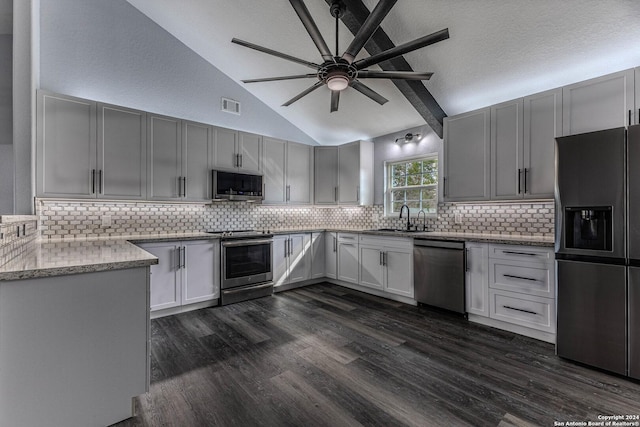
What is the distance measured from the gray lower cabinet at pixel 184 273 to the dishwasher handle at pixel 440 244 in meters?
2.58

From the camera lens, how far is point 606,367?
2160 mm

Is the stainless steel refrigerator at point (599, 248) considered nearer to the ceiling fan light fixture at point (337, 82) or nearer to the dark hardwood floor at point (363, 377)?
the dark hardwood floor at point (363, 377)

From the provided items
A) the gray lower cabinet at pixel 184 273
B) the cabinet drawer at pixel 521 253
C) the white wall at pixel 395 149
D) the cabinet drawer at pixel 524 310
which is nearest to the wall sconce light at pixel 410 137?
the white wall at pixel 395 149

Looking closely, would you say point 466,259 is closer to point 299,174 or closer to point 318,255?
point 318,255

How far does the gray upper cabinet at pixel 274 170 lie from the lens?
15.0 ft

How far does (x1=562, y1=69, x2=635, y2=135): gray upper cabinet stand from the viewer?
2477 mm

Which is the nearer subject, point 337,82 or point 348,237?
point 337,82

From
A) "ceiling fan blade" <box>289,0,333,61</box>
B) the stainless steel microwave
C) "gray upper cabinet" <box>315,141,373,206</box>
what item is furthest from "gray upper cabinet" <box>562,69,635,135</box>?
the stainless steel microwave

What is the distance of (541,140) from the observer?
2963mm

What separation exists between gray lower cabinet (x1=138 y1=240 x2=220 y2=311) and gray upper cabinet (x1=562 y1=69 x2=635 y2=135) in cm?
410

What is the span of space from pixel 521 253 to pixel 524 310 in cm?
55

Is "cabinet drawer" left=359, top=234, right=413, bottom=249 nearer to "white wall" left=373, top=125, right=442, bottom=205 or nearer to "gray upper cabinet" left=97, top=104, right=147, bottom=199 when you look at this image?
"white wall" left=373, top=125, right=442, bottom=205

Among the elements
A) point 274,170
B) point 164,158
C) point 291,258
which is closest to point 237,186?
point 274,170

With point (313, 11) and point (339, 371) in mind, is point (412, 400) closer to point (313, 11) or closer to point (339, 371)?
point (339, 371)
